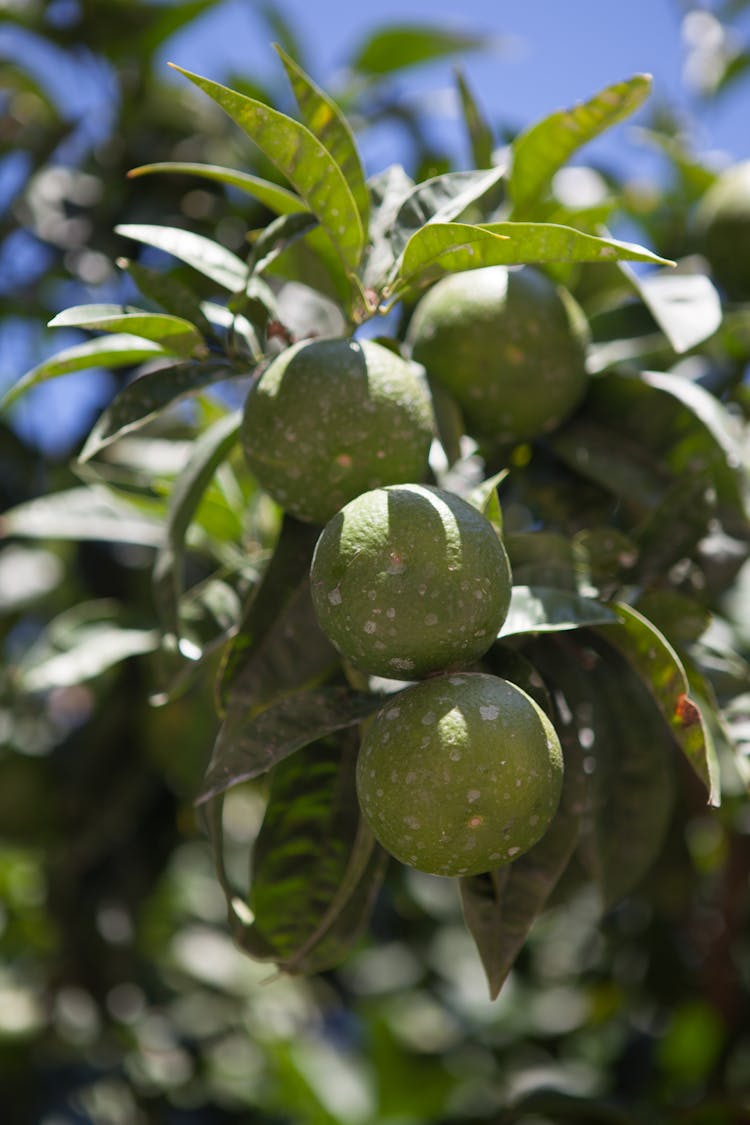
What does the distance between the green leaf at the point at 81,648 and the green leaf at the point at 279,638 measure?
1.11 ft

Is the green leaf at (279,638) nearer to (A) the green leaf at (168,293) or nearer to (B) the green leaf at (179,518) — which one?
(B) the green leaf at (179,518)

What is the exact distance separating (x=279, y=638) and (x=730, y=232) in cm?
71

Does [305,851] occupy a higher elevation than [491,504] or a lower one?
lower

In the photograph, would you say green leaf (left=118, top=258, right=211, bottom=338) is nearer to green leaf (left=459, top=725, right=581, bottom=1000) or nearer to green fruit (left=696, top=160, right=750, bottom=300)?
green leaf (left=459, top=725, right=581, bottom=1000)

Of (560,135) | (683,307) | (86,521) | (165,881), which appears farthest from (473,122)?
(165,881)

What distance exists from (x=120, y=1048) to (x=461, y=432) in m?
1.38

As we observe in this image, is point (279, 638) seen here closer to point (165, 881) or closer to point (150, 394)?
point (150, 394)

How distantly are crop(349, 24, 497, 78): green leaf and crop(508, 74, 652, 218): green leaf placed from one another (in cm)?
73

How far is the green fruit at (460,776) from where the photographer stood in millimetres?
591

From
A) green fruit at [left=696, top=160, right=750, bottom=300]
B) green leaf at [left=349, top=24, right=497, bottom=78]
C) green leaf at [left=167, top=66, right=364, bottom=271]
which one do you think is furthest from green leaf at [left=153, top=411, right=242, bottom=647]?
green leaf at [left=349, top=24, right=497, bottom=78]

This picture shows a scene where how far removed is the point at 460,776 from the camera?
59 cm

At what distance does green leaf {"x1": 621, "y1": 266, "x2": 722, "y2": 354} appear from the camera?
877 millimetres

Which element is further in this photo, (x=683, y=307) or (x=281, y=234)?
(x=683, y=307)

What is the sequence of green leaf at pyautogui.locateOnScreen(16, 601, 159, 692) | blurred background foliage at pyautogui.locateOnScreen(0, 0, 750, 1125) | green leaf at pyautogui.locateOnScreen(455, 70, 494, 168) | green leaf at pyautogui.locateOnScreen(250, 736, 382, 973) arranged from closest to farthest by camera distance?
1. green leaf at pyautogui.locateOnScreen(250, 736, 382, 973)
2. green leaf at pyautogui.locateOnScreen(455, 70, 494, 168)
3. green leaf at pyautogui.locateOnScreen(16, 601, 159, 692)
4. blurred background foliage at pyautogui.locateOnScreen(0, 0, 750, 1125)
